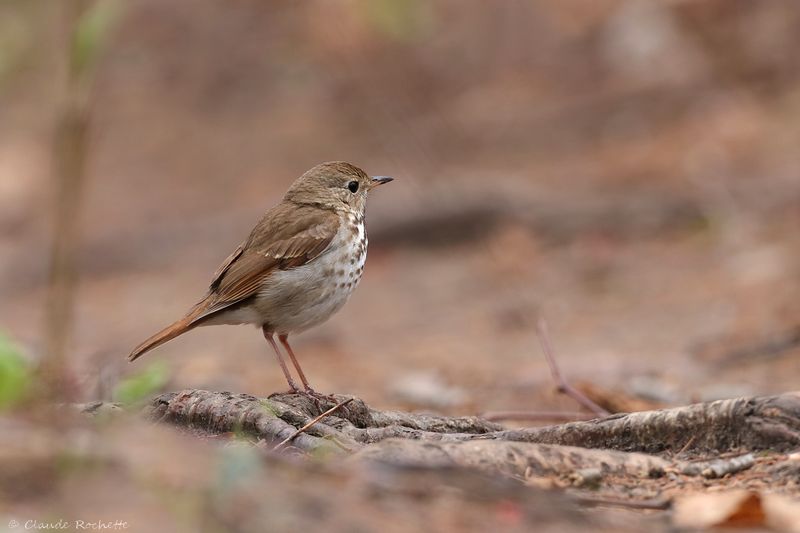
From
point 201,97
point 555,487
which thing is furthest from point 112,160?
point 555,487

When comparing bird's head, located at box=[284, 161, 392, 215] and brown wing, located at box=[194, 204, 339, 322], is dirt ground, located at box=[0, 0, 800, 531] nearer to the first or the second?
brown wing, located at box=[194, 204, 339, 322]

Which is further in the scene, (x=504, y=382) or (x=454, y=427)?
(x=504, y=382)

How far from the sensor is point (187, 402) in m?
3.93

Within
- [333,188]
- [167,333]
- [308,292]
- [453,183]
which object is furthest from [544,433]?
[453,183]

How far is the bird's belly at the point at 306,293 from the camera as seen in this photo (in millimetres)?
5223

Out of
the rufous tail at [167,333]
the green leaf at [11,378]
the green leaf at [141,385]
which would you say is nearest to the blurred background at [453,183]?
the rufous tail at [167,333]

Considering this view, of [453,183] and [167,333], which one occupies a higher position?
[453,183]

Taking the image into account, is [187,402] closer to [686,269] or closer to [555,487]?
[555,487]

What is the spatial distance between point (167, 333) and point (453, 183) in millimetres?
7537

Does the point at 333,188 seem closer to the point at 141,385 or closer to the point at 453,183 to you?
the point at 141,385

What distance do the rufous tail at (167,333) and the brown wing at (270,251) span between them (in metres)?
0.03

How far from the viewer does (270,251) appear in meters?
5.28

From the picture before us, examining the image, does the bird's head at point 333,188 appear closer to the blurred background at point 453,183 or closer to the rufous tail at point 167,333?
the rufous tail at point 167,333

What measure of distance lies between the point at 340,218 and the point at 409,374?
2.93 m
